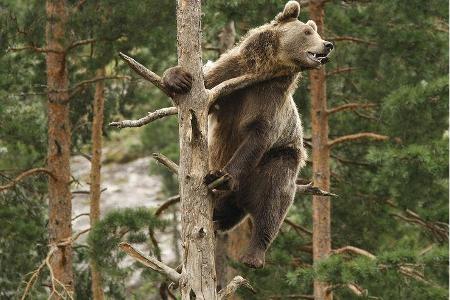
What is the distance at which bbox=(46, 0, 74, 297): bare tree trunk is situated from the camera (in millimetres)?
11250

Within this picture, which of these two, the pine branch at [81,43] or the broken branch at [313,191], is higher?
the pine branch at [81,43]

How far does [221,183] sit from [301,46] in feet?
4.82

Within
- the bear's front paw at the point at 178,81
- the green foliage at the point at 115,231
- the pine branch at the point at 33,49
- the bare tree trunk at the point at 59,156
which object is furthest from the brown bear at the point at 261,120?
the bare tree trunk at the point at 59,156

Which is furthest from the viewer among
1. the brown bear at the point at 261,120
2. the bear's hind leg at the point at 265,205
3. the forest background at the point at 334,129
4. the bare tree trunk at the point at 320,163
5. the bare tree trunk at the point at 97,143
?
the bare tree trunk at the point at 97,143

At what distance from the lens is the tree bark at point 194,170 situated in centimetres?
496

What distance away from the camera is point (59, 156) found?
11430mm

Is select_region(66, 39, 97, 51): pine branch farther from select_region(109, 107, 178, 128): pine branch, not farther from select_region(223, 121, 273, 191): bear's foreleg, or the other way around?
select_region(109, 107, 178, 128): pine branch

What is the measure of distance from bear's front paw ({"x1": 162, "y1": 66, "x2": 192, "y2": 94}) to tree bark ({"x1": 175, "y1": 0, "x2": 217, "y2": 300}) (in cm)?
4

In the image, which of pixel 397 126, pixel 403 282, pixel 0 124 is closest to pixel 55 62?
pixel 0 124

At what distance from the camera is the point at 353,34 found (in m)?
11.8

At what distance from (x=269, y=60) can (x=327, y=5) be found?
19.1ft

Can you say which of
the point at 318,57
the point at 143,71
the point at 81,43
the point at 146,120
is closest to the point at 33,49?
the point at 81,43

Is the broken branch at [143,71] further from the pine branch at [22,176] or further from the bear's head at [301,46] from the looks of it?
the pine branch at [22,176]

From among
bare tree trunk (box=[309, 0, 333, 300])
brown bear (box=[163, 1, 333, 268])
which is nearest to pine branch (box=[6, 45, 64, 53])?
bare tree trunk (box=[309, 0, 333, 300])
